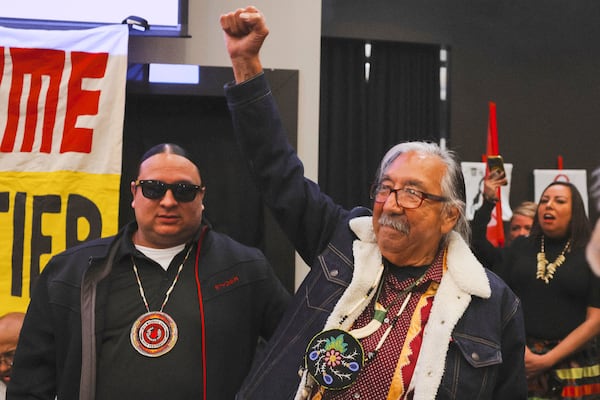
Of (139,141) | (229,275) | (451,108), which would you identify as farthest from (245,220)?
(451,108)

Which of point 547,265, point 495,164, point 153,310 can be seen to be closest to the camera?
point 153,310

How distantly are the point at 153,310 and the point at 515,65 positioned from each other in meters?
4.54

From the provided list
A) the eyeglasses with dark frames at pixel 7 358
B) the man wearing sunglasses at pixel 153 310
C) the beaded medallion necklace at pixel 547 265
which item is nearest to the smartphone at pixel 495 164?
the beaded medallion necklace at pixel 547 265

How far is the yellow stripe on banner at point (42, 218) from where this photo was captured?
10.4 ft

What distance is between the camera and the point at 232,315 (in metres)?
2.33

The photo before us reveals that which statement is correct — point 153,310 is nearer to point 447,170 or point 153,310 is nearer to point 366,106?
point 447,170

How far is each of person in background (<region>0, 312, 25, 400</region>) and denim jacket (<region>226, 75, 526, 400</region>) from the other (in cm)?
167

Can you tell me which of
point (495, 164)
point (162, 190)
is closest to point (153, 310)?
point (162, 190)

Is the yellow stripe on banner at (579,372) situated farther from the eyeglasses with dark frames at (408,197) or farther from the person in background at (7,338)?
the person in background at (7,338)

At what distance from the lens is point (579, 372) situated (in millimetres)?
3475

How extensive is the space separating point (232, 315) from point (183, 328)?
0.52ft

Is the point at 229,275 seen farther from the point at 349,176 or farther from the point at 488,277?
the point at 349,176

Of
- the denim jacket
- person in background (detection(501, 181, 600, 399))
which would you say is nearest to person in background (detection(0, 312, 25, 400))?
the denim jacket

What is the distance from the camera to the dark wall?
5742mm
